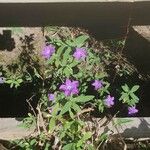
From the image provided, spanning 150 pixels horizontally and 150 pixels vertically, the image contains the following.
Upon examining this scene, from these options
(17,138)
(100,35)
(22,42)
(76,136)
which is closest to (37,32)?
(22,42)

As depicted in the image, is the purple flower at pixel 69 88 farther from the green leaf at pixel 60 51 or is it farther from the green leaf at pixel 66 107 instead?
the green leaf at pixel 60 51

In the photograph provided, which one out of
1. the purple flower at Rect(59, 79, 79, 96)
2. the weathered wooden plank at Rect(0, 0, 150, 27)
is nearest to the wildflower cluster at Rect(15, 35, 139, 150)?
the purple flower at Rect(59, 79, 79, 96)

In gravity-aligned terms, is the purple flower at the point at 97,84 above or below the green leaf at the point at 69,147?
above

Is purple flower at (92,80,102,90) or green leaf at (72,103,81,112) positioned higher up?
purple flower at (92,80,102,90)

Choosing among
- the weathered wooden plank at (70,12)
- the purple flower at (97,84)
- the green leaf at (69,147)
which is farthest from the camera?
the purple flower at (97,84)

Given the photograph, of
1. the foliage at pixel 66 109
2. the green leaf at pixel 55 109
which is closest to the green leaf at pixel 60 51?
the foliage at pixel 66 109

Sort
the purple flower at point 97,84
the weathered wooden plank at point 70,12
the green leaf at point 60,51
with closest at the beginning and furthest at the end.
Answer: the weathered wooden plank at point 70,12 < the green leaf at point 60,51 < the purple flower at point 97,84

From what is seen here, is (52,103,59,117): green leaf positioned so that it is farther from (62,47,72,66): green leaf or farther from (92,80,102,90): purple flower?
(92,80,102,90): purple flower

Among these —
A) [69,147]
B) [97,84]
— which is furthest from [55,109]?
[97,84]

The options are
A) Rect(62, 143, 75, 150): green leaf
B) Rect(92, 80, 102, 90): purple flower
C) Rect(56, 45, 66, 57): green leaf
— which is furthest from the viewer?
Rect(92, 80, 102, 90): purple flower

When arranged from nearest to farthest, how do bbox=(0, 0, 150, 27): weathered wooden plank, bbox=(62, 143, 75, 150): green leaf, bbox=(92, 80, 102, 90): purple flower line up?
bbox=(0, 0, 150, 27): weathered wooden plank < bbox=(62, 143, 75, 150): green leaf < bbox=(92, 80, 102, 90): purple flower

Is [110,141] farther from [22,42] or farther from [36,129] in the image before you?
[22,42]
